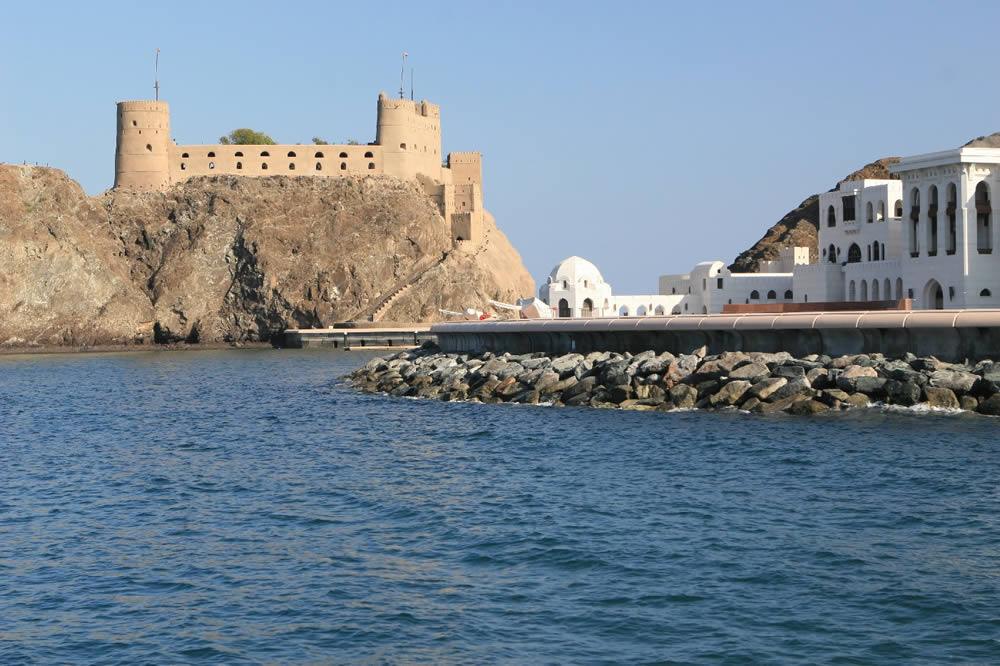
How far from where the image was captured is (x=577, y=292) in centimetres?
7594

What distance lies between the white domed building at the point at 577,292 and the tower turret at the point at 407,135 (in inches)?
1662

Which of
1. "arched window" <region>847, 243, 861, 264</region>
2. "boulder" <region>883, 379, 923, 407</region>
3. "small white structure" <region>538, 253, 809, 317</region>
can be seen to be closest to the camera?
"boulder" <region>883, 379, 923, 407</region>

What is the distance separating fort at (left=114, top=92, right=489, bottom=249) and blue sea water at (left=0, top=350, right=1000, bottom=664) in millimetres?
83058

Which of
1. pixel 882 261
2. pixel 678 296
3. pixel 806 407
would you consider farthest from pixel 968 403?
pixel 678 296

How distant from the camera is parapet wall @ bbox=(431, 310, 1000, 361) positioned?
33.6 metres

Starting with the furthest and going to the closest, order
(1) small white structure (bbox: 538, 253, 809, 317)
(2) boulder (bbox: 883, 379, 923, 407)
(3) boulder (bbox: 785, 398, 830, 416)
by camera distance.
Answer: (1) small white structure (bbox: 538, 253, 809, 317)
(3) boulder (bbox: 785, 398, 830, 416)
(2) boulder (bbox: 883, 379, 923, 407)

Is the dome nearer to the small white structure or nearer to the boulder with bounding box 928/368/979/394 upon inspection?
the small white structure

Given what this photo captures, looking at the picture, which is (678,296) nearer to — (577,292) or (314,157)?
(577,292)

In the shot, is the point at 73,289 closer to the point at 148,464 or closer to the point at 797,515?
the point at 148,464

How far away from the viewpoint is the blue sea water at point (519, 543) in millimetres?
14172

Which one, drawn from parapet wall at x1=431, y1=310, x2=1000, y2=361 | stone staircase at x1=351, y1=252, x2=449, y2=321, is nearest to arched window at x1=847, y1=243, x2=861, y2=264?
parapet wall at x1=431, y1=310, x2=1000, y2=361

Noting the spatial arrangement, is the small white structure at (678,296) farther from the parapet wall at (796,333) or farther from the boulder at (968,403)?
the boulder at (968,403)

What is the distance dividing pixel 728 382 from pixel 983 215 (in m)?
23.7

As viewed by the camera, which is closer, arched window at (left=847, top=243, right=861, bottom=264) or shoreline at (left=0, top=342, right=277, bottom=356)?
arched window at (left=847, top=243, right=861, bottom=264)
